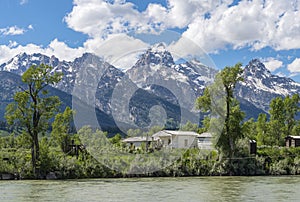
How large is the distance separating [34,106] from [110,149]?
7.39 metres

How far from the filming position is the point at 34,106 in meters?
38.7

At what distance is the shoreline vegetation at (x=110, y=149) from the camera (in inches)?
1491

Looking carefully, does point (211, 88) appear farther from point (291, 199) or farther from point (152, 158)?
point (291, 199)

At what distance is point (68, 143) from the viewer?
47219mm

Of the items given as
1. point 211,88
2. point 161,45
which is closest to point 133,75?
point 161,45

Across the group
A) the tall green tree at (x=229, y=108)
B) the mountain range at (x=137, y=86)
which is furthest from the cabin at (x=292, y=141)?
the mountain range at (x=137, y=86)

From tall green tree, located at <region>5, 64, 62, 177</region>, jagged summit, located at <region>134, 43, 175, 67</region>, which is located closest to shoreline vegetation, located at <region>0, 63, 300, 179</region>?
tall green tree, located at <region>5, 64, 62, 177</region>

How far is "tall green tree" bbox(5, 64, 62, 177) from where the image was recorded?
38219 millimetres

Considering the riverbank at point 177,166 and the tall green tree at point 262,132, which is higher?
the tall green tree at point 262,132

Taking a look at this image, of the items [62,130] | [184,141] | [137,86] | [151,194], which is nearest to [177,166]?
[137,86]

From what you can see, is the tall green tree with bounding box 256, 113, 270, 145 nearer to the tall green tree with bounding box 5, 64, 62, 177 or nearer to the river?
the tall green tree with bounding box 5, 64, 62, 177

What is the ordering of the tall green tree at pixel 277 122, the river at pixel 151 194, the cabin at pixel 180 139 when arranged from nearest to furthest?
the river at pixel 151 194 → the cabin at pixel 180 139 → the tall green tree at pixel 277 122

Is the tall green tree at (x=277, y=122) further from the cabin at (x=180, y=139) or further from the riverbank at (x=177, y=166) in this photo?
the riverbank at (x=177, y=166)

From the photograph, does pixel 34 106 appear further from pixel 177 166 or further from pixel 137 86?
pixel 177 166
